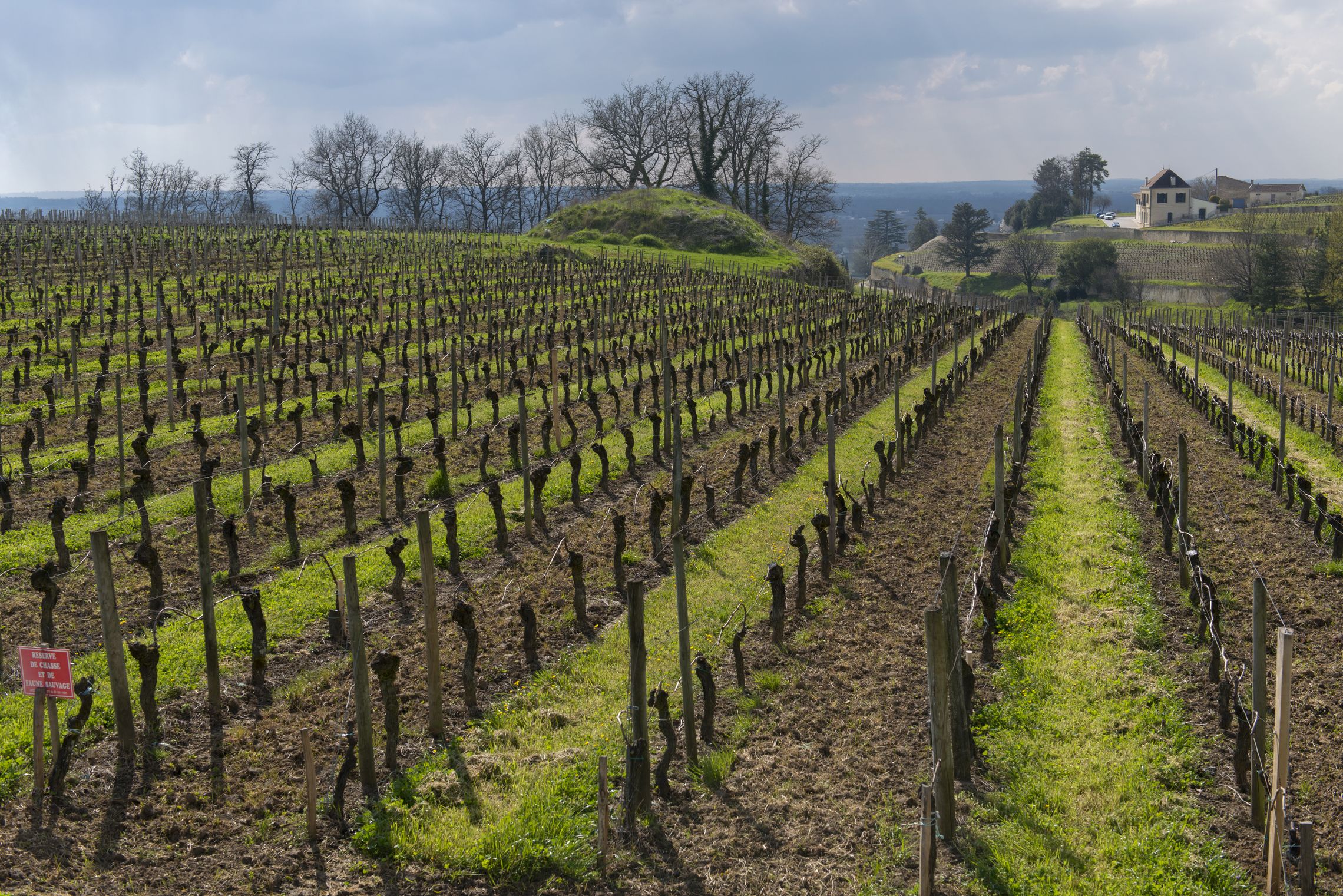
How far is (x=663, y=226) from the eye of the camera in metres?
69.6

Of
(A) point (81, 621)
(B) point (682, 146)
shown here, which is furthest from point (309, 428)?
(B) point (682, 146)

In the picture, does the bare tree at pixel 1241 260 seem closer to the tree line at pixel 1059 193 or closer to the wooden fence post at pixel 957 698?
the tree line at pixel 1059 193

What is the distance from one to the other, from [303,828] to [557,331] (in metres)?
25.5

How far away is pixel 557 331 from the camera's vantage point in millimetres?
31328

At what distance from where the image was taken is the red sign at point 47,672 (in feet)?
21.2

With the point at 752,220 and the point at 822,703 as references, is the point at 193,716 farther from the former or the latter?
the point at 752,220

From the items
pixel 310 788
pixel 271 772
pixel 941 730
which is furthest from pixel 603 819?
pixel 271 772

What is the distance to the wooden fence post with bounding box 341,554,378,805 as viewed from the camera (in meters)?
6.86

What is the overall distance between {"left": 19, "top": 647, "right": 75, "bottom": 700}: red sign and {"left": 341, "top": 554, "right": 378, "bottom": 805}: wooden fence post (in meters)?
1.67

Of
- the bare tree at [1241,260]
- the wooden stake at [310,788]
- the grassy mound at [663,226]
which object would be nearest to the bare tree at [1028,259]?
the bare tree at [1241,260]

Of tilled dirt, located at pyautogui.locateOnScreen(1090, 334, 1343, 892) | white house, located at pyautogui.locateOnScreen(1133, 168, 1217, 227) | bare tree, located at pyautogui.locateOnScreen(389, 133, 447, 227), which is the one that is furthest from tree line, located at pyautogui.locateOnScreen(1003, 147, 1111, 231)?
tilled dirt, located at pyautogui.locateOnScreen(1090, 334, 1343, 892)

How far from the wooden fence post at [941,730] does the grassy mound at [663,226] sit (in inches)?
2427

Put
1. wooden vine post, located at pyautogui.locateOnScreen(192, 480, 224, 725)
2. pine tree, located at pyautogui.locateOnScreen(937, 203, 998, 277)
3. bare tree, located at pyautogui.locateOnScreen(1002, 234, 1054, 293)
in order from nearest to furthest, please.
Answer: wooden vine post, located at pyautogui.locateOnScreen(192, 480, 224, 725)
bare tree, located at pyautogui.locateOnScreen(1002, 234, 1054, 293)
pine tree, located at pyautogui.locateOnScreen(937, 203, 998, 277)

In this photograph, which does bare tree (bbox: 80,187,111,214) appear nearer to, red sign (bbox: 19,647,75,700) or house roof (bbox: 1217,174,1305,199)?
red sign (bbox: 19,647,75,700)
